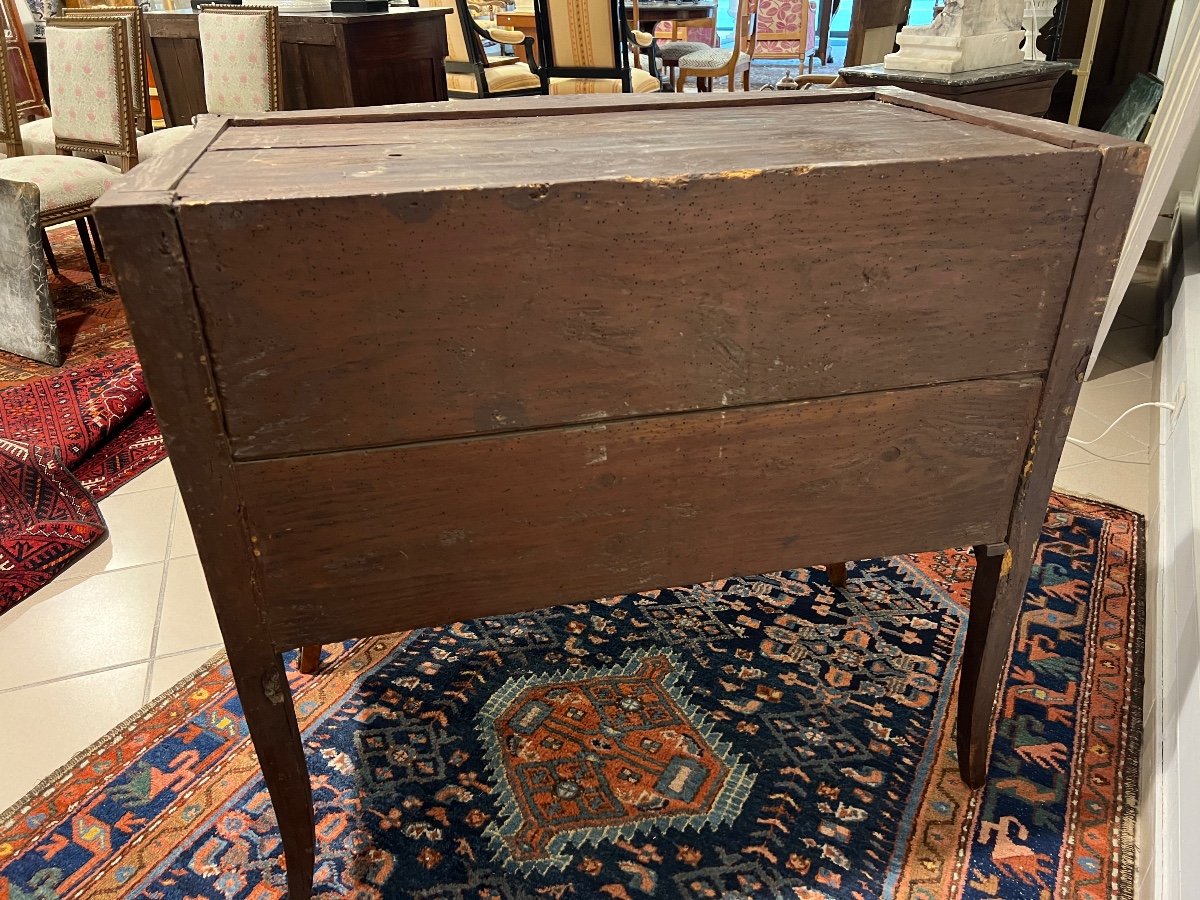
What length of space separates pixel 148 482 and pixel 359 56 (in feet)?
8.60

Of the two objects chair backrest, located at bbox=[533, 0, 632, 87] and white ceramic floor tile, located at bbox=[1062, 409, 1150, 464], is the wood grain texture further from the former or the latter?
chair backrest, located at bbox=[533, 0, 632, 87]

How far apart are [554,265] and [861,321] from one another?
0.35 meters

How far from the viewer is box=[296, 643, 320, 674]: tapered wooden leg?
5.47 ft

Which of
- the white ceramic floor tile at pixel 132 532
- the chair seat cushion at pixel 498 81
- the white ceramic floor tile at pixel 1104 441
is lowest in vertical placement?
the white ceramic floor tile at pixel 132 532

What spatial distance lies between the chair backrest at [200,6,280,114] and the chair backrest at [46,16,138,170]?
0.38m

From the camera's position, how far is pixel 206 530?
2.97 feet

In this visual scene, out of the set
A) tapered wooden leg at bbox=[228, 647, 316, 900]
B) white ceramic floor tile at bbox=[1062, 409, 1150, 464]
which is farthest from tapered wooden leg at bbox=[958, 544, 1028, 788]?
white ceramic floor tile at bbox=[1062, 409, 1150, 464]

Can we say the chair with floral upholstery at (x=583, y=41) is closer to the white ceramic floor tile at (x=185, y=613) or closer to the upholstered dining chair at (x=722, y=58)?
the upholstered dining chair at (x=722, y=58)

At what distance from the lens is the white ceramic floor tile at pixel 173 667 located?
1.69 meters

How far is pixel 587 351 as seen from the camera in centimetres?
92

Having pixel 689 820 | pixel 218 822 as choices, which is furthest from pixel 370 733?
pixel 689 820

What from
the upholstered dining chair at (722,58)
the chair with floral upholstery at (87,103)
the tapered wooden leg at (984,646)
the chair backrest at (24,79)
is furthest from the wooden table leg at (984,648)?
the upholstered dining chair at (722,58)

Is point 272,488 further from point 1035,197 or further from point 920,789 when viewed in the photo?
point 920,789

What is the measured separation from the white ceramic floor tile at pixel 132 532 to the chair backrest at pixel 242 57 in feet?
6.97
